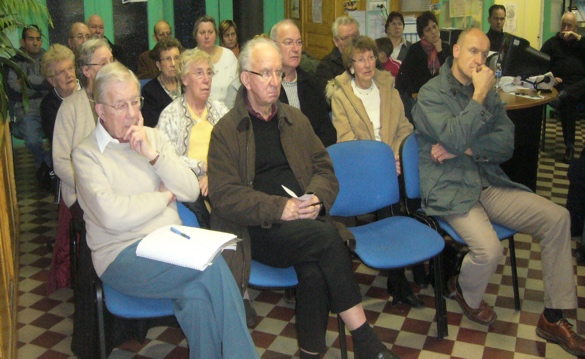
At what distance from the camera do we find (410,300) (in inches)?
138

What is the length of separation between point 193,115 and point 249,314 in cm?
112

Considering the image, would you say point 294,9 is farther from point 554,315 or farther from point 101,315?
point 101,315

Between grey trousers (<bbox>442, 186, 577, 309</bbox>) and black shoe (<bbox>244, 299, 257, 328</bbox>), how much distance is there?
1.06 m

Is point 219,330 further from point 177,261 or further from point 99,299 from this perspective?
point 99,299

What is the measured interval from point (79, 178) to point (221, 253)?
643 millimetres

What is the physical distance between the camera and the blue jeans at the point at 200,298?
250 centimetres

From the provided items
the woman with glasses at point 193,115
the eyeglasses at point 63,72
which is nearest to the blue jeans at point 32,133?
the eyeglasses at point 63,72

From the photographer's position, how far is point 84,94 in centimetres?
343

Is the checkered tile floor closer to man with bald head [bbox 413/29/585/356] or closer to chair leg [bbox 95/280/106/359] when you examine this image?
man with bald head [bbox 413/29/585/356]

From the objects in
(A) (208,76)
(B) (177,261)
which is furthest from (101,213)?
(A) (208,76)

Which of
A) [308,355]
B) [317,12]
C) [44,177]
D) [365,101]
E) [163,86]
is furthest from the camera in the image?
[317,12]

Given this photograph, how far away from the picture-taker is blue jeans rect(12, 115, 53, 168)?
554 centimetres

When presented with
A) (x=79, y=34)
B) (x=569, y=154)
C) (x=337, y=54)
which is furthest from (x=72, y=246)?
(x=569, y=154)

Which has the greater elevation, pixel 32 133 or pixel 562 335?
pixel 32 133
